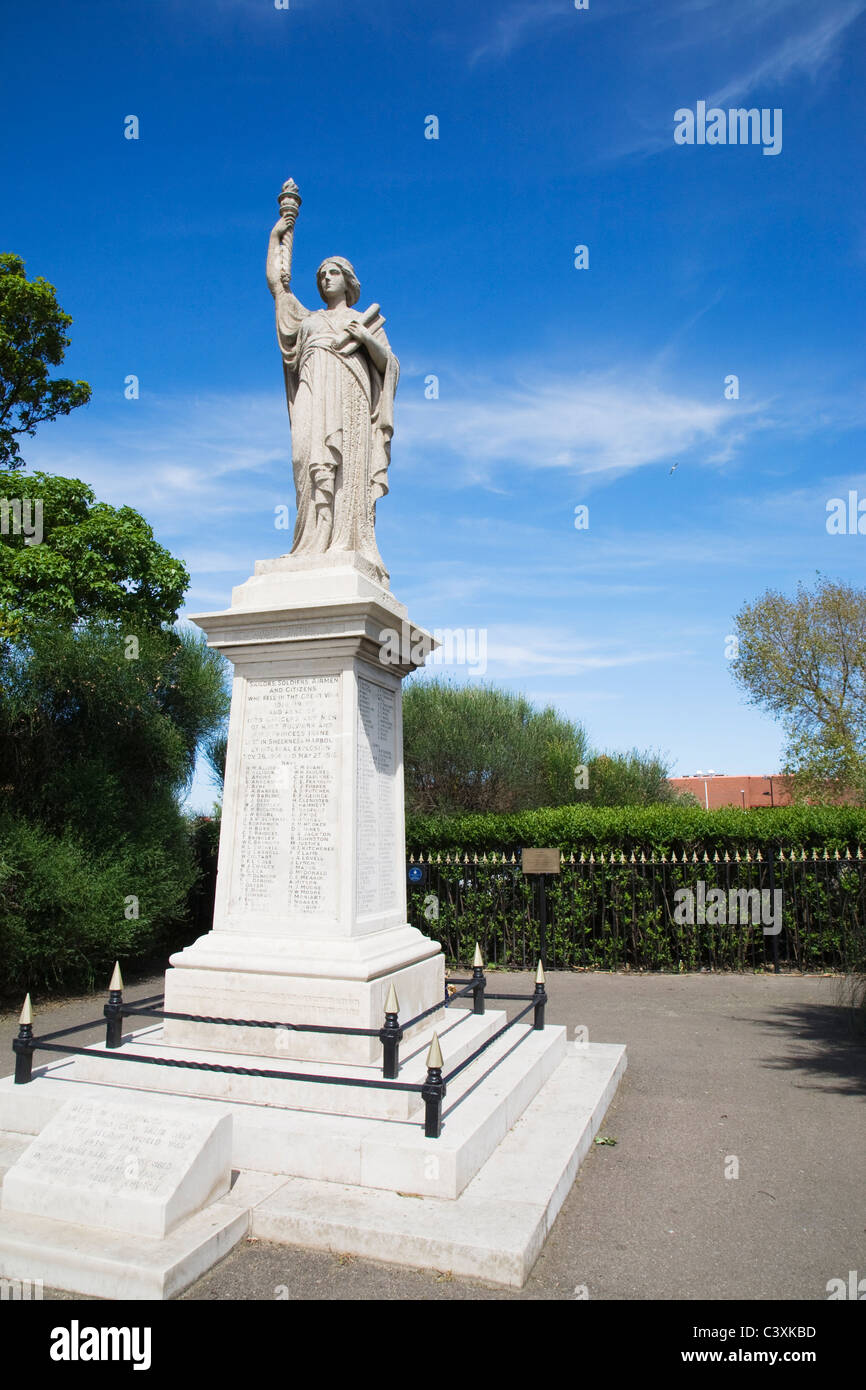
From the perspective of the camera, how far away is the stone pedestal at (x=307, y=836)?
567cm

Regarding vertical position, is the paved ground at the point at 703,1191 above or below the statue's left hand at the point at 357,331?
below

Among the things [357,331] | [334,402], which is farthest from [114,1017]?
[357,331]

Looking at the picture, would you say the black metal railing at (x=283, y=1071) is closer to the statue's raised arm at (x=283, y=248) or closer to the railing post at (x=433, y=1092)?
the railing post at (x=433, y=1092)

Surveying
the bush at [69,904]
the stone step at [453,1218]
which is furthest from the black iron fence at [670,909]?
the stone step at [453,1218]

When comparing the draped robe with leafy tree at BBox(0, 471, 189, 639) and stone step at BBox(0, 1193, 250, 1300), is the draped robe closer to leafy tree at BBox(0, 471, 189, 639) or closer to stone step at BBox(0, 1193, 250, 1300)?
stone step at BBox(0, 1193, 250, 1300)

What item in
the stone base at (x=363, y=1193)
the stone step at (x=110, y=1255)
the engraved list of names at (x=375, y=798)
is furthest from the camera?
the engraved list of names at (x=375, y=798)

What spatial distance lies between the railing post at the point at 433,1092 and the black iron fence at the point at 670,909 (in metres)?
9.23

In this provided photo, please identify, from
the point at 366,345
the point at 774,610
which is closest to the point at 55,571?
the point at 366,345

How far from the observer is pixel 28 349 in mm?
17109

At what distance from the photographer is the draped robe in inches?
271

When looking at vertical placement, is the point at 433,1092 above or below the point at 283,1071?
above

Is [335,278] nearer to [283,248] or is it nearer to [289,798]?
[283,248]

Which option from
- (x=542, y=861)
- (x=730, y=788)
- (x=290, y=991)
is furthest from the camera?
(x=730, y=788)

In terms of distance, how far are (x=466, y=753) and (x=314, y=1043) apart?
14494 millimetres
